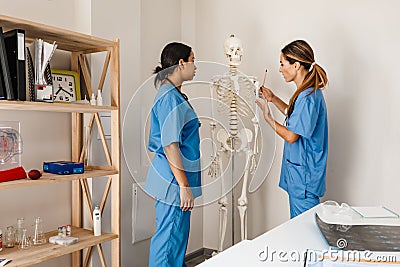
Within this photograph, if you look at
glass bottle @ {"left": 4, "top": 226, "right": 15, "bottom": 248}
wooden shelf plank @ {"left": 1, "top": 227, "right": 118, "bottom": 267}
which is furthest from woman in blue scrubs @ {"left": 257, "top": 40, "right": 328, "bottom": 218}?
glass bottle @ {"left": 4, "top": 226, "right": 15, "bottom": 248}

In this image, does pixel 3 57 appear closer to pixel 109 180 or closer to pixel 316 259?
pixel 109 180

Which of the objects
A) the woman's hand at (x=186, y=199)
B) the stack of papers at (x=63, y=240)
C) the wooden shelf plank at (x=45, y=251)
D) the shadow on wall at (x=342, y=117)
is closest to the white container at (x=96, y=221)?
the wooden shelf plank at (x=45, y=251)

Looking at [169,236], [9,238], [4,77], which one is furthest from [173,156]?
[9,238]

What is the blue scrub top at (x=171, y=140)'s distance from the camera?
5.74 feet

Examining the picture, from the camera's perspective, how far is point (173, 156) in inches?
78.4

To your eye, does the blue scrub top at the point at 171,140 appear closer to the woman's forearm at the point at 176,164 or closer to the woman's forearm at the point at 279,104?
the woman's forearm at the point at 176,164

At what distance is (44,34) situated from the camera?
83.4 inches

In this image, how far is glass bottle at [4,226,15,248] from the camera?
212 centimetres

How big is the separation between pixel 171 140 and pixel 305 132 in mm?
912

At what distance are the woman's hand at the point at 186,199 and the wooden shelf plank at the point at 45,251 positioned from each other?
45 centimetres

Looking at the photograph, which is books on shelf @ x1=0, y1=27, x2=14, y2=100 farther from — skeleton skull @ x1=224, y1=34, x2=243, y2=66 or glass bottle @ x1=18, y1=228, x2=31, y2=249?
skeleton skull @ x1=224, y1=34, x2=243, y2=66

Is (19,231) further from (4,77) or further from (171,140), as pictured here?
(171,140)

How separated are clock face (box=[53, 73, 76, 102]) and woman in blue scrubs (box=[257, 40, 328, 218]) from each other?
1.11m


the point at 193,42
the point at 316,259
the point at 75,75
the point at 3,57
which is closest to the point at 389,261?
the point at 316,259
